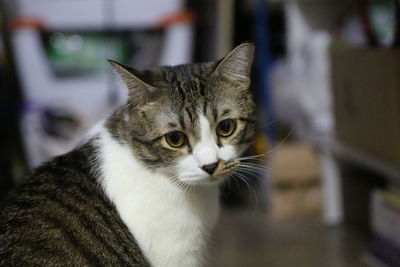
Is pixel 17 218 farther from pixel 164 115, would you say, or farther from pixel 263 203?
pixel 263 203

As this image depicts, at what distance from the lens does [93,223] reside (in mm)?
1046

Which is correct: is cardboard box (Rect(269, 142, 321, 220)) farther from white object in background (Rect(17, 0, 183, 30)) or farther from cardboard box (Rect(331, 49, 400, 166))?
white object in background (Rect(17, 0, 183, 30))

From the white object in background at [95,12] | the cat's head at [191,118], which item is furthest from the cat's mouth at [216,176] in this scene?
the white object in background at [95,12]

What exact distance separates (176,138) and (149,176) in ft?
0.40

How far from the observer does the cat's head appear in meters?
1.04

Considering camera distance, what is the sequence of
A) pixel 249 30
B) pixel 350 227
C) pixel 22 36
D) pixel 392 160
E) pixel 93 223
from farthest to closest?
pixel 249 30
pixel 22 36
pixel 350 227
pixel 392 160
pixel 93 223

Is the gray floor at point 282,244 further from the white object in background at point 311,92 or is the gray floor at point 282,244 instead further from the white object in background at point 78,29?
the white object in background at point 78,29

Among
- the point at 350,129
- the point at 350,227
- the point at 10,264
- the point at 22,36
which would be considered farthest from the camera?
the point at 22,36

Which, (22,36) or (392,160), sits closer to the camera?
(392,160)

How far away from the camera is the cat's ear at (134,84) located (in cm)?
102

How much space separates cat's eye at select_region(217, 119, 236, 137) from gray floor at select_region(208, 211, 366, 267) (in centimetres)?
72

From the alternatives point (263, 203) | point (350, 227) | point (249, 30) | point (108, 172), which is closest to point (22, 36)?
point (249, 30)

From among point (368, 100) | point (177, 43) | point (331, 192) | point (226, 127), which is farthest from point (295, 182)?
point (226, 127)

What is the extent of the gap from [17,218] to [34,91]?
163 centimetres
